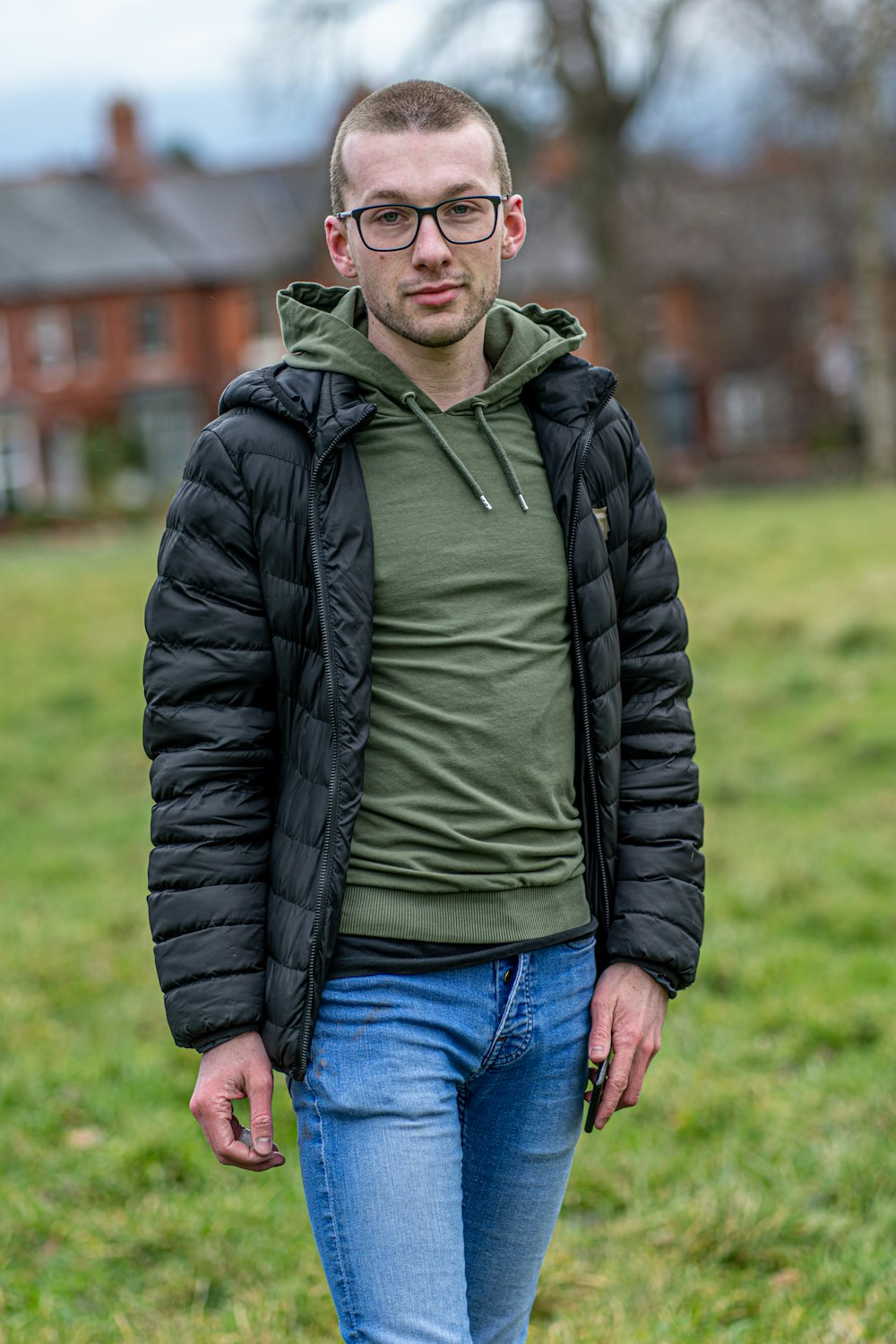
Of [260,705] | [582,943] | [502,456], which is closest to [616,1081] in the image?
[582,943]

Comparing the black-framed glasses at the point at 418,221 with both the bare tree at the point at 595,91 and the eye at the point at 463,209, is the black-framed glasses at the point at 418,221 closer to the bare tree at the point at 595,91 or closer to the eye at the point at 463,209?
the eye at the point at 463,209

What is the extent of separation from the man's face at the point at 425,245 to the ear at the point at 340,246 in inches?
0.9

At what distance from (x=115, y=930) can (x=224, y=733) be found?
528 cm

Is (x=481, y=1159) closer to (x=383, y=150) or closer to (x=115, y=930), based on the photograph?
(x=383, y=150)

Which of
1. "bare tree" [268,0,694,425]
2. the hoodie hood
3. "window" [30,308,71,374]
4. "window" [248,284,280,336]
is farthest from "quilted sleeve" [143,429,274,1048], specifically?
"window" [30,308,71,374]

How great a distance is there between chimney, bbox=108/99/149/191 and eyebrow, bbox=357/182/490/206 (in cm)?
4886

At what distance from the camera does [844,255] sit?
4278cm

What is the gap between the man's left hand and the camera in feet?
8.82

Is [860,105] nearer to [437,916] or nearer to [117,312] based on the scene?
[117,312]

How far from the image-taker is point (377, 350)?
269 cm

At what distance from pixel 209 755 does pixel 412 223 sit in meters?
0.97

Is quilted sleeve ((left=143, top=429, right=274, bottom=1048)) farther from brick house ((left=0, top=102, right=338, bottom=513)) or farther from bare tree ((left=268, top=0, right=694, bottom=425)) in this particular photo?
brick house ((left=0, top=102, right=338, bottom=513))

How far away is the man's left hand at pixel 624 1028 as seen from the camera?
269cm

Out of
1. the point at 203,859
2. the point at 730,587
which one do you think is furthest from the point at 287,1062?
the point at 730,587
